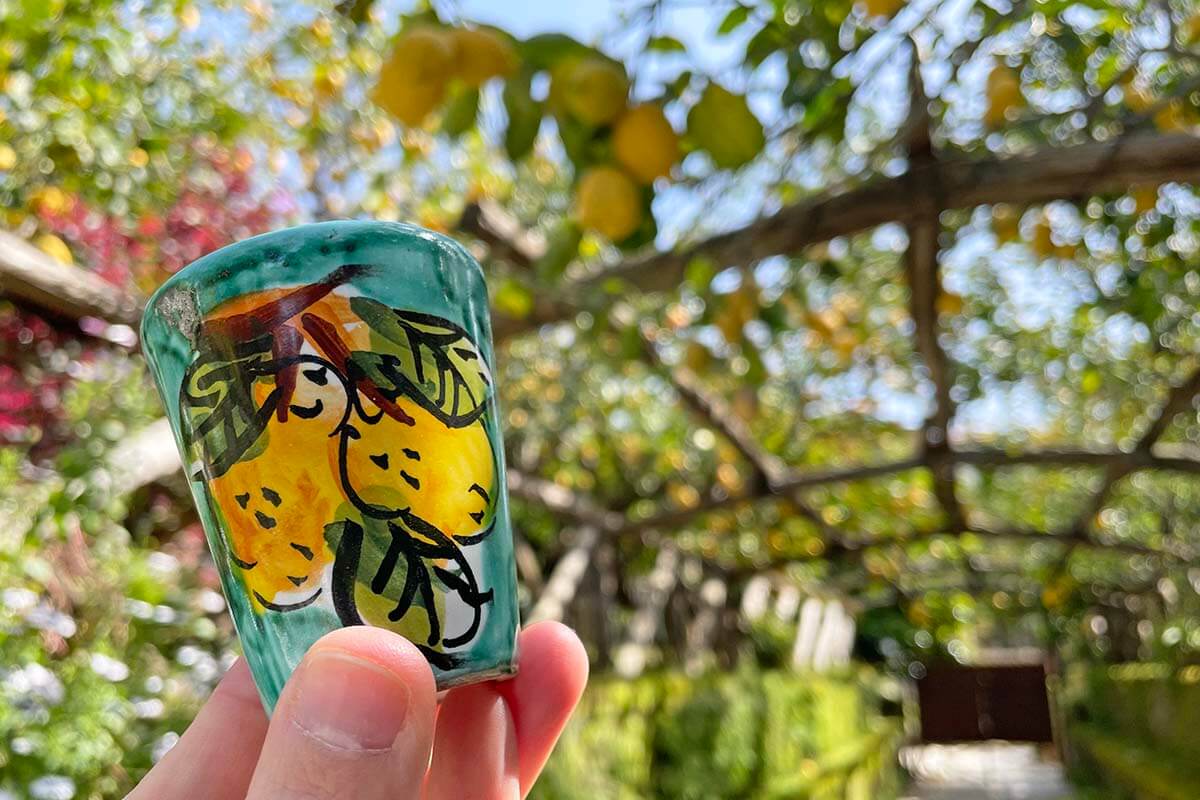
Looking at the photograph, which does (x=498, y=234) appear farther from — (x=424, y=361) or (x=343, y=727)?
(x=343, y=727)

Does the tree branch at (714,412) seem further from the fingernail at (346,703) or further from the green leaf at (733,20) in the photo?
the fingernail at (346,703)

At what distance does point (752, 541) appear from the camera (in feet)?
24.0

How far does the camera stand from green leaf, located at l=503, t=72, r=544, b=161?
1.30 meters

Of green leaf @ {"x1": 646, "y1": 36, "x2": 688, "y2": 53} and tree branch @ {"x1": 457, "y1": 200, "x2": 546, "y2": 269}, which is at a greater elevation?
tree branch @ {"x1": 457, "y1": 200, "x2": 546, "y2": 269}

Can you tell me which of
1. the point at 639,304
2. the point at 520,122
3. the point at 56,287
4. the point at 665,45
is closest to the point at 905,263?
the point at 639,304

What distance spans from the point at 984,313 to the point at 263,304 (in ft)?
11.8

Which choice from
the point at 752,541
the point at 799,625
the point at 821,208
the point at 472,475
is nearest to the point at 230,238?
the point at 821,208

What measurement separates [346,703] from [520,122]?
37.2 inches

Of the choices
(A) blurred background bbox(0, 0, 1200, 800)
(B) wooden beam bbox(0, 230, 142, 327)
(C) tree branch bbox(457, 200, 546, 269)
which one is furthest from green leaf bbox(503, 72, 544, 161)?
(B) wooden beam bbox(0, 230, 142, 327)

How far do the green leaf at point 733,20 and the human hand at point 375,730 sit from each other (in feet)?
3.37

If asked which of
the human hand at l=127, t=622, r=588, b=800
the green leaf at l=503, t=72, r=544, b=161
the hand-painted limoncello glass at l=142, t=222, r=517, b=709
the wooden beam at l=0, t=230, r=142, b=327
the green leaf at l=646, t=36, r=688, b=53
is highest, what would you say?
the green leaf at l=646, t=36, r=688, b=53

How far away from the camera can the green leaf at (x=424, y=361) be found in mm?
607

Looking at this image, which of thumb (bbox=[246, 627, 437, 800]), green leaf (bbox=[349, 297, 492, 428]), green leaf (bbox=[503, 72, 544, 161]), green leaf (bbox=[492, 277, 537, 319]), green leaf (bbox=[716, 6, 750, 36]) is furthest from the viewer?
green leaf (bbox=[492, 277, 537, 319])

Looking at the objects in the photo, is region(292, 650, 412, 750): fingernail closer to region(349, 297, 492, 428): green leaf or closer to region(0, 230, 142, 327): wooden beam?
region(349, 297, 492, 428): green leaf
